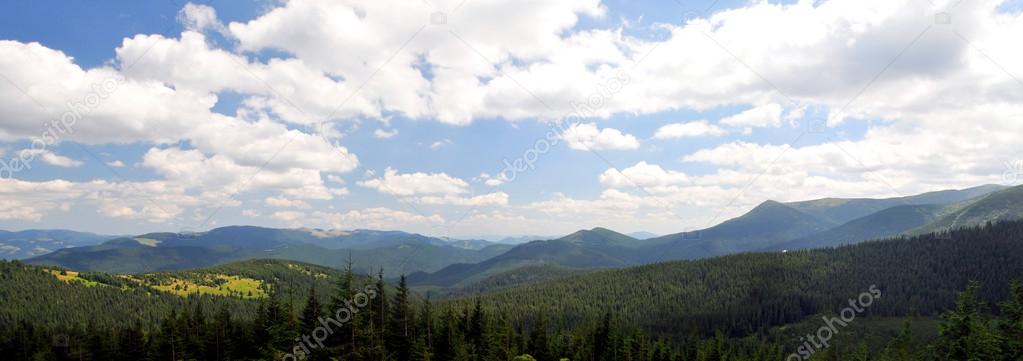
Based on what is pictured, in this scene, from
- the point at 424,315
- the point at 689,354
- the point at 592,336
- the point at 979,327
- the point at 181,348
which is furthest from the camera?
the point at 689,354

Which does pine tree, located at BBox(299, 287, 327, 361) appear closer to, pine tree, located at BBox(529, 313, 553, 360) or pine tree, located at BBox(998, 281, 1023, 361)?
pine tree, located at BBox(529, 313, 553, 360)

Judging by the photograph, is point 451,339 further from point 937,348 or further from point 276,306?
point 937,348

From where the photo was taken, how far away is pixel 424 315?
74.9 metres

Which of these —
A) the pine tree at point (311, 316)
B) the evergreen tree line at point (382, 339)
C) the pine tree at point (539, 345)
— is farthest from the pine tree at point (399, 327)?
the pine tree at point (539, 345)

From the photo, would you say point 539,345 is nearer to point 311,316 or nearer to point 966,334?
point 311,316

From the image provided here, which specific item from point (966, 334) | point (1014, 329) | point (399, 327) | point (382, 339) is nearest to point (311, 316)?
point (382, 339)

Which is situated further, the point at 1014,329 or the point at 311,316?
the point at 1014,329

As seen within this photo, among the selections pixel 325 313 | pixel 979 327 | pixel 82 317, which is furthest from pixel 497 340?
pixel 82 317

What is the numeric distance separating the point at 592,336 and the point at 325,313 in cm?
5460

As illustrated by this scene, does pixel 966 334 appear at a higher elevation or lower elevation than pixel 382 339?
lower
